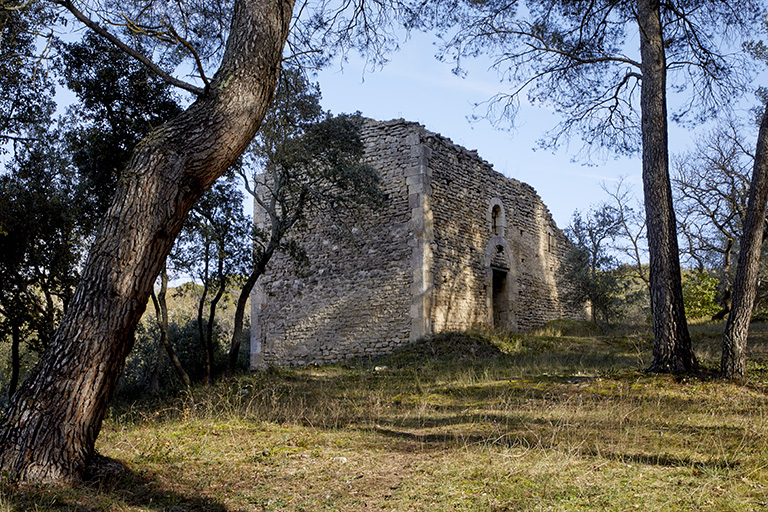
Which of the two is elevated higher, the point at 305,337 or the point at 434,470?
the point at 305,337

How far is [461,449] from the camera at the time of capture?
14.1 feet

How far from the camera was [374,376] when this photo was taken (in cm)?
950

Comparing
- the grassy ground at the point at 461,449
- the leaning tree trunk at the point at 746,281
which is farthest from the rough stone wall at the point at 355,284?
the leaning tree trunk at the point at 746,281

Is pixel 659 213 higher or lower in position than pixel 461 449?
higher

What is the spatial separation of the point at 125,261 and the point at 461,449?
109 inches

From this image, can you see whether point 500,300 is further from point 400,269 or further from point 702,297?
point 702,297

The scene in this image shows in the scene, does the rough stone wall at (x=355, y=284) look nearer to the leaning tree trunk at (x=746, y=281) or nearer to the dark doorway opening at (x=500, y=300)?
the dark doorway opening at (x=500, y=300)

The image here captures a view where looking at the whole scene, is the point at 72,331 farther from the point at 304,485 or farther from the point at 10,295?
the point at 10,295

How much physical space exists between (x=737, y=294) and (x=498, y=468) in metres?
4.40

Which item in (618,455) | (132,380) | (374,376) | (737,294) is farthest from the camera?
(132,380)

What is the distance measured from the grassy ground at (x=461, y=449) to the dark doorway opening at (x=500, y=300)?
7612mm

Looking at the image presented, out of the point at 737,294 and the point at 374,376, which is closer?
the point at 737,294

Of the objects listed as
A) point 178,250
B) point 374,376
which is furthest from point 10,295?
point 374,376

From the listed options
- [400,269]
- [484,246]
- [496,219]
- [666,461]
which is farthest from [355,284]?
[666,461]
